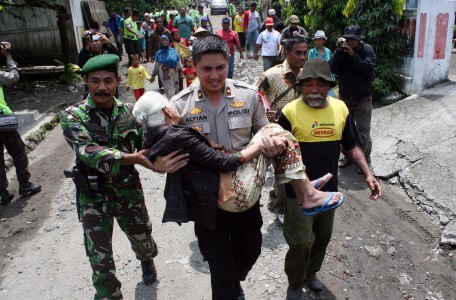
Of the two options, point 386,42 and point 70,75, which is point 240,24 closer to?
point 70,75

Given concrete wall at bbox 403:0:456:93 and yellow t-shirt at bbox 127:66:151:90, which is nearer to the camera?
concrete wall at bbox 403:0:456:93

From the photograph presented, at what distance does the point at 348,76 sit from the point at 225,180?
3810 millimetres

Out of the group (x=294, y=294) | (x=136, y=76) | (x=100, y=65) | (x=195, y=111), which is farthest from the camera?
(x=136, y=76)

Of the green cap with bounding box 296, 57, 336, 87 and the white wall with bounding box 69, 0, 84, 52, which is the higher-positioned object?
the white wall with bounding box 69, 0, 84, 52

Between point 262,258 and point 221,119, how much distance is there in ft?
6.08

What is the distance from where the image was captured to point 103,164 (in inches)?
104

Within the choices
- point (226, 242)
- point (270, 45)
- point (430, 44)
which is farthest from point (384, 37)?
point (226, 242)

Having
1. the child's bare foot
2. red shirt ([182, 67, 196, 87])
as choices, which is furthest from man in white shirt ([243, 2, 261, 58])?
the child's bare foot

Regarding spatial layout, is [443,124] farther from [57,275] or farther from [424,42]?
[57,275]

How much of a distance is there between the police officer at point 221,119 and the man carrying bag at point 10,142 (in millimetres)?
3477

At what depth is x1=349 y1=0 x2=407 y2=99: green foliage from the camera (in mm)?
7590

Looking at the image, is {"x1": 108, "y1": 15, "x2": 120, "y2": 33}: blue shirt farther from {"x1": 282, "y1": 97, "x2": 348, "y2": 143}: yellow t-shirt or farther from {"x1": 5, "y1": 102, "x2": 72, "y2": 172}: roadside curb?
{"x1": 282, "y1": 97, "x2": 348, "y2": 143}: yellow t-shirt

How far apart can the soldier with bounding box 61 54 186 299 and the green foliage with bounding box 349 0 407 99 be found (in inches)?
230

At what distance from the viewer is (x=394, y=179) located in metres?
5.44
